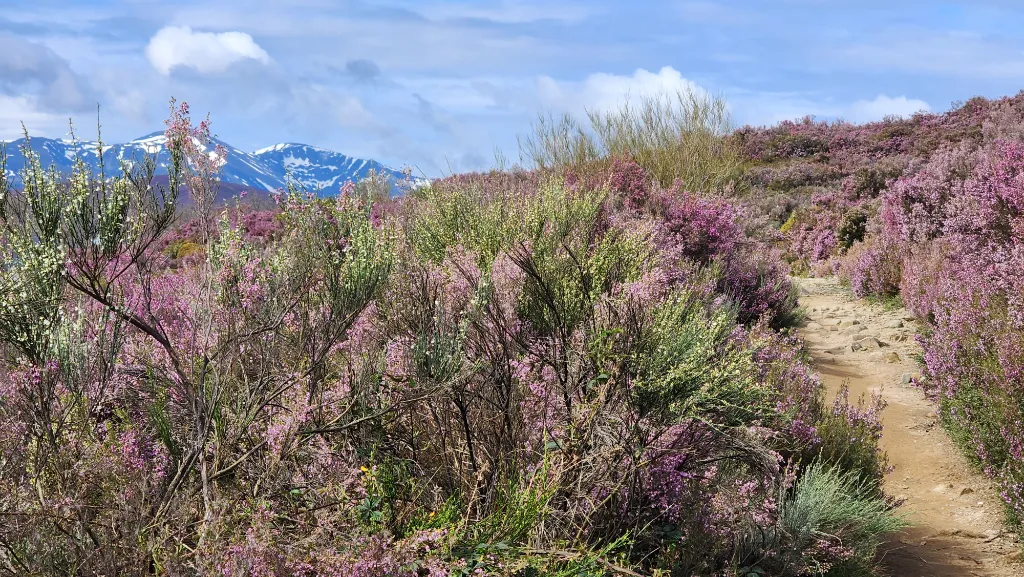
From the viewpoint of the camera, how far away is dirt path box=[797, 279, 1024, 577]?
473 cm

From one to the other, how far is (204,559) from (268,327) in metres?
0.94

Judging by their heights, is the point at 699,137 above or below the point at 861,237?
above

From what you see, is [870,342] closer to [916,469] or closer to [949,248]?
[949,248]

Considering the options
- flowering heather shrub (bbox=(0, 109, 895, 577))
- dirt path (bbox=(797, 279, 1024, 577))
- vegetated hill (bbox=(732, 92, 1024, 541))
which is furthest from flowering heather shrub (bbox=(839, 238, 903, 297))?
flowering heather shrub (bbox=(0, 109, 895, 577))

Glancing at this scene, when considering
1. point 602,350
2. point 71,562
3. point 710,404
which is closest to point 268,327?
point 71,562

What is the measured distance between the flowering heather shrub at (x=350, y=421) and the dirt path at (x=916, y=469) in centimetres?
61

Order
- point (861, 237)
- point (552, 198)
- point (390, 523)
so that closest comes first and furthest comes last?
point (390, 523) < point (552, 198) < point (861, 237)

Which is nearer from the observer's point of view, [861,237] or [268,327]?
[268,327]

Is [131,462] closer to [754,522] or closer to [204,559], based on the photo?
[204,559]

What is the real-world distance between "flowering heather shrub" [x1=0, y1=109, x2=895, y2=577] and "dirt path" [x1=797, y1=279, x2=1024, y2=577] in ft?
1.99

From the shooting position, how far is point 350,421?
127 inches

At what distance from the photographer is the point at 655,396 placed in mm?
3705

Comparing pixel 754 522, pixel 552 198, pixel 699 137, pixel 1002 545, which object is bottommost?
pixel 1002 545

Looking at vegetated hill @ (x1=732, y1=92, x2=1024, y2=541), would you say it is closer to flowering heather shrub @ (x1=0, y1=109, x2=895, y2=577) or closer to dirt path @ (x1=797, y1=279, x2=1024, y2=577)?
dirt path @ (x1=797, y1=279, x2=1024, y2=577)
